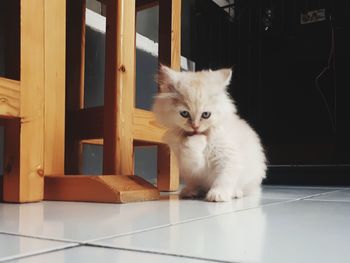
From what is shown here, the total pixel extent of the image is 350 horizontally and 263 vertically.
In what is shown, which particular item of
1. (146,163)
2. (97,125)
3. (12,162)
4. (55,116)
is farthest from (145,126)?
(146,163)

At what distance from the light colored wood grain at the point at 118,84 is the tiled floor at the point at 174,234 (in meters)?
0.28

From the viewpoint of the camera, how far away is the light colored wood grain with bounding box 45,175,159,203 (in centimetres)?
118

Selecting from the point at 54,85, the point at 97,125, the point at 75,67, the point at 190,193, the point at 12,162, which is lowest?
the point at 190,193

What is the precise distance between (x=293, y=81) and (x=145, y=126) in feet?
3.80

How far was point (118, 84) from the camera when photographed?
1.31 m

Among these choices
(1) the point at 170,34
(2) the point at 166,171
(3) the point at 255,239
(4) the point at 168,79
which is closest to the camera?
(3) the point at 255,239

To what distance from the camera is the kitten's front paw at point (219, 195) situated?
1243 mm

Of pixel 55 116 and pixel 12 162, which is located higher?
pixel 55 116

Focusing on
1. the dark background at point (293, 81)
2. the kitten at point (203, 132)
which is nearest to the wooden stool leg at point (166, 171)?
the kitten at point (203, 132)

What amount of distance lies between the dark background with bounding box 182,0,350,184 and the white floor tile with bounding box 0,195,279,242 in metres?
1.37

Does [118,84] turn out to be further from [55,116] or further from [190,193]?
[190,193]

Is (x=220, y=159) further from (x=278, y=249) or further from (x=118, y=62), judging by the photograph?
(x=278, y=249)

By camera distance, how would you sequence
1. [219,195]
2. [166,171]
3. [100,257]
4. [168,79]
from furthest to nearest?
[166,171]
[168,79]
[219,195]
[100,257]

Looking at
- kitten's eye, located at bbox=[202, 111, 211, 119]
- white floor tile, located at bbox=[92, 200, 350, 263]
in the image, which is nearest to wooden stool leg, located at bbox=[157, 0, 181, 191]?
kitten's eye, located at bbox=[202, 111, 211, 119]
